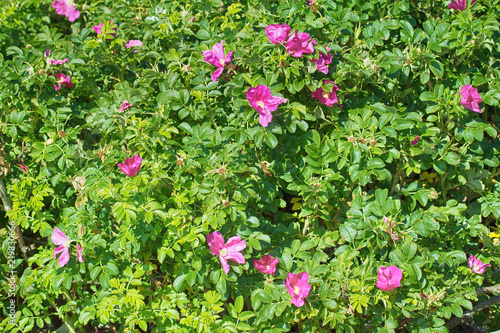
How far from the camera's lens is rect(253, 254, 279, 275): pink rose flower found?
1744 millimetres

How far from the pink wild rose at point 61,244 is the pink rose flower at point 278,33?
1.12 meters

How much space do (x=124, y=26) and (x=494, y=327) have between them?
2.29 m

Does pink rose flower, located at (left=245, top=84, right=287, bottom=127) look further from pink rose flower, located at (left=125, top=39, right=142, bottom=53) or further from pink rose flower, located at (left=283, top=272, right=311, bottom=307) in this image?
pink rose flower, located at (left=125, top=39, right=142, bottom=53)

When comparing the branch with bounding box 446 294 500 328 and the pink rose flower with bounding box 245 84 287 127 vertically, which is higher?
the pink rose flower with bounding box 245 84 287 127

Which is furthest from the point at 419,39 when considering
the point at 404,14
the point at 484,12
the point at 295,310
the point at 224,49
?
the point at 295,310

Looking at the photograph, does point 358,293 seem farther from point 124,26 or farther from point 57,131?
point 124,26

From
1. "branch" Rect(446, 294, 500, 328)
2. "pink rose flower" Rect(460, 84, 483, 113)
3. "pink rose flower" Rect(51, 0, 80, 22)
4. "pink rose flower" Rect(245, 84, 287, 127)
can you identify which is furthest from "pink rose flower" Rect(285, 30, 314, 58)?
"pink rose flower" Rect(51, 0, 80, 22)

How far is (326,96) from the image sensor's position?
1.92 m

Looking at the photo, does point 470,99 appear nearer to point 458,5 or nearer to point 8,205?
point 458,5

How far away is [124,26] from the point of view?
2250 mm

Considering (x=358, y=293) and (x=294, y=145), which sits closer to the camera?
(x=358, y=293)

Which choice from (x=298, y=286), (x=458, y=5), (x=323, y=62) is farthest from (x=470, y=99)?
(x=298, y=286)

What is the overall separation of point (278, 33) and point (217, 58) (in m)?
0.30

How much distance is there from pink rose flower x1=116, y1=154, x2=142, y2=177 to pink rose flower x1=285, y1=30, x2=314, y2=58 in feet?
2.37
